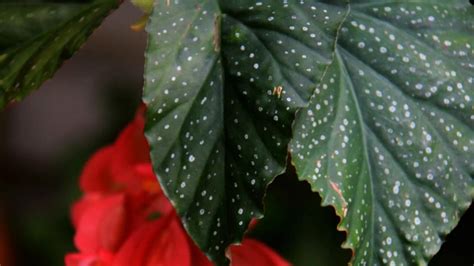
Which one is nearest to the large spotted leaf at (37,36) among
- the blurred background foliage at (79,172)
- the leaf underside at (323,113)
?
the leaf underside at (323,113)

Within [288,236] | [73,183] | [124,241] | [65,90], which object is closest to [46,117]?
[65,90]

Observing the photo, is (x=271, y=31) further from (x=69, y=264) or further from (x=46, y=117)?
(x=46, y=117)

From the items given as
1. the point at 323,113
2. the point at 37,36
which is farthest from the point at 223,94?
the point at 37,36

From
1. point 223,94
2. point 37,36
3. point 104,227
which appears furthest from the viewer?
point 104,227

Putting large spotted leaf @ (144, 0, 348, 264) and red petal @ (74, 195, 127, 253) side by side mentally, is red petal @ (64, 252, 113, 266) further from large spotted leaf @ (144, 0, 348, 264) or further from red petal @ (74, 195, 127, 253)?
large spotted leaf @ (144, 0, 348, 264)

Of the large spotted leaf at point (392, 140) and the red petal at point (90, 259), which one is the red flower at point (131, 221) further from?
the large spotted leaf at point (392, 140)

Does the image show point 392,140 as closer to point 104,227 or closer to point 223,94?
point 223,94

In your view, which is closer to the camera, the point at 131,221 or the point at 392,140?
the point at 392,140
